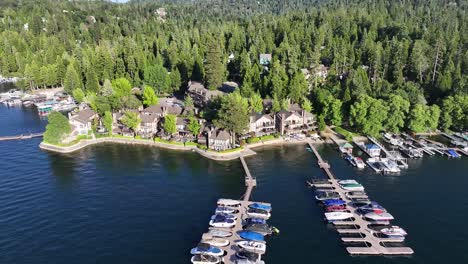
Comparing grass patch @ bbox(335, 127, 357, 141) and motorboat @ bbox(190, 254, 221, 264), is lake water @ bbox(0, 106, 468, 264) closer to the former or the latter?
motorboat @ bbox(190, 254, 221, 264)

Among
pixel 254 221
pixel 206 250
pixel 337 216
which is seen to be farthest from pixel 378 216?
pixel 206 250

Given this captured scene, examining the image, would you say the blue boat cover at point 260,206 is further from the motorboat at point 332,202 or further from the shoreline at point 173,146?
the shoreline at point 173,146

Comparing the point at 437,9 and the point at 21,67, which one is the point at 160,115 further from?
the point at 437,9

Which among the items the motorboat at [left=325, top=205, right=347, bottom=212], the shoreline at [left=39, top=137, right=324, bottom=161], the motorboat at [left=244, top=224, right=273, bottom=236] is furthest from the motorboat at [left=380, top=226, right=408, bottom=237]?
the shoreline at [left=39, top=137, right=324, bottom=161]

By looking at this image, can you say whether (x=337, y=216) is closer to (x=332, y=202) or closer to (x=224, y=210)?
(x=332, y=202)

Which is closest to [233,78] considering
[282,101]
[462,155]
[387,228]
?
[282,101]

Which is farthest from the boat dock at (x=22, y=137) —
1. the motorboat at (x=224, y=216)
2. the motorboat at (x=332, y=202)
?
the motorboat at (x=332, y=202)
